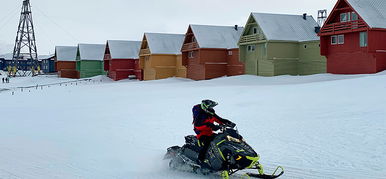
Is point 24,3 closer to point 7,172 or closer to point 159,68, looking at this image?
point 159,68

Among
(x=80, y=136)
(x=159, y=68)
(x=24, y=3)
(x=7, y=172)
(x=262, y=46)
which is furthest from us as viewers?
(x=24, y=3)

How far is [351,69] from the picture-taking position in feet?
105

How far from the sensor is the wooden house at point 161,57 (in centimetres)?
5538

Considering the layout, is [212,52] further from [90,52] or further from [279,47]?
[90,52]

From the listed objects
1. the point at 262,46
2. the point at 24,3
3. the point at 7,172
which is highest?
the point at 24,3

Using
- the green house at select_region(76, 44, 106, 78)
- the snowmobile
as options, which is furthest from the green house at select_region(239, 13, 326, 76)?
the green house at select_region(76, 44, 106, 78)

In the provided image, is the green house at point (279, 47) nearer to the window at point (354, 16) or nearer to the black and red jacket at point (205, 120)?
the window at point (354, 16)

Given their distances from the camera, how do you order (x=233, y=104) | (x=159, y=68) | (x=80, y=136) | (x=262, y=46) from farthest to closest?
1. (x=159, y=68)
2. (x=262, y=46)
3. (x=233, y=104)
4. (x=80, y=136)

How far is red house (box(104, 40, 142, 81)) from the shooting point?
6512cm

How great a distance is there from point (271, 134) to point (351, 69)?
22.2 m

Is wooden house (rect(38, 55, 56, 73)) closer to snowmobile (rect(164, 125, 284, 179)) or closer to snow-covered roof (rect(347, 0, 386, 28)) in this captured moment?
snow-covered roof (rect(347, 0, 386, 28))

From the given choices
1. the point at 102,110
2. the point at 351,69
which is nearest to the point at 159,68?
the point at 351,69

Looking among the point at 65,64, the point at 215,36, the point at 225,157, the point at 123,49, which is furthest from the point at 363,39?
the point at 65,64

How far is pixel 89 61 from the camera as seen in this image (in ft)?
252
